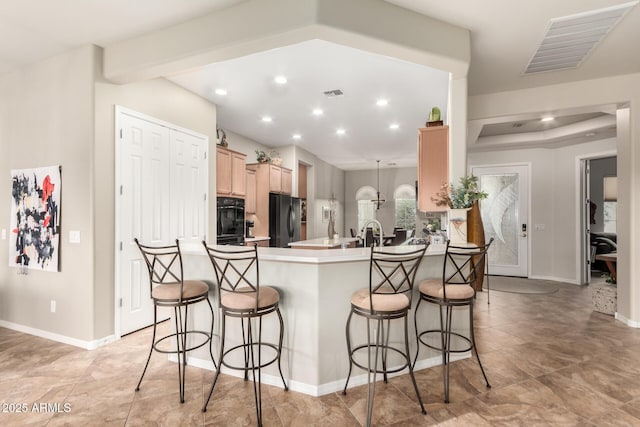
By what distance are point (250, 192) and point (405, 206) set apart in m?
6.57

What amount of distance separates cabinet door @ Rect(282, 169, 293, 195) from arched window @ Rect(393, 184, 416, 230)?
512cm

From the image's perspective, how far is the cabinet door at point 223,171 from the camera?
4.95 meters

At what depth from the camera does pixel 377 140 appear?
23.7 ft

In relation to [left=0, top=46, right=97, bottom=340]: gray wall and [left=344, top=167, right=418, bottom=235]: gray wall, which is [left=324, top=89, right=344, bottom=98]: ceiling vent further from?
[left=344, top=167, right=418, bottom=235]: gray wall

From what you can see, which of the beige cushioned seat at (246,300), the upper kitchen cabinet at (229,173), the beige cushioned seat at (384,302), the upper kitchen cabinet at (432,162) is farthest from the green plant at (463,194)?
the upper kitchen cabinet at (229,173)

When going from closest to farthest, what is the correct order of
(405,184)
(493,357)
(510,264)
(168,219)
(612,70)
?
(493,357) → (612,70) → (168,219) → (510,264) → (405,184)

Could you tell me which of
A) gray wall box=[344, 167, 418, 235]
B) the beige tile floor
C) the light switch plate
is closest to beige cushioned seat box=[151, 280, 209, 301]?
the beige tile floor

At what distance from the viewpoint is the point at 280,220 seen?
6441 millimetres

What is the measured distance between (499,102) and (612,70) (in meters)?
1.13

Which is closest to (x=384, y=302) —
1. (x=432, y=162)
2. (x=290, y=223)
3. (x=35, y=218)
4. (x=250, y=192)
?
(x=432, y=162)

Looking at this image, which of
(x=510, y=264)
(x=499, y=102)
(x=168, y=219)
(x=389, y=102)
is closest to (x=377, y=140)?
(x=389, y=102)

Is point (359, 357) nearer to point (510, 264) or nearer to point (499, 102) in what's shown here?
point (499, 102)

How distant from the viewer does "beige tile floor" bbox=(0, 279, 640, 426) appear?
2.03m

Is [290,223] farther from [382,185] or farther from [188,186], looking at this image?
[382,185]
